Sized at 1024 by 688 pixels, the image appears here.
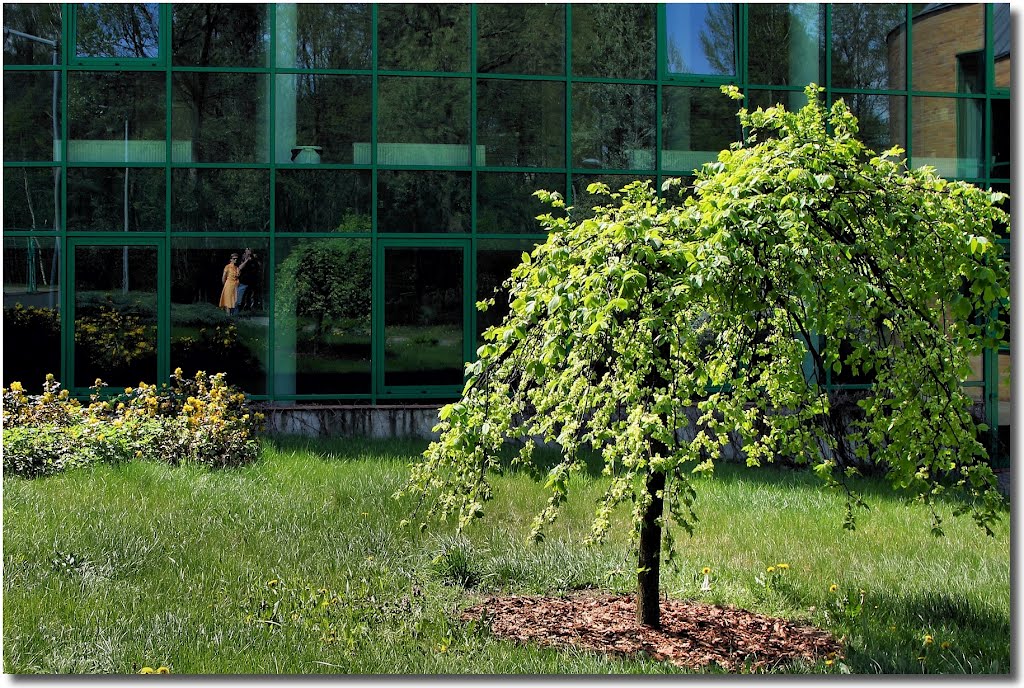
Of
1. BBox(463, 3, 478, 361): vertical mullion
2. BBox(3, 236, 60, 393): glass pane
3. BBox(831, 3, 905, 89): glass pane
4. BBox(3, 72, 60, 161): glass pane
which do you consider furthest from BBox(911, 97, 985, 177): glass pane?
BBox(3, 236, 60, 393): glass pane

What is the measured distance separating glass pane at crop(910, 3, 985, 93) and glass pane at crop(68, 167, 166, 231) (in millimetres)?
9407

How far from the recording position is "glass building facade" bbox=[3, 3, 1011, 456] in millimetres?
12031

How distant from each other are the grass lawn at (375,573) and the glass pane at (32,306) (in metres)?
3.54

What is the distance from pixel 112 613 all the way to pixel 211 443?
165 inches

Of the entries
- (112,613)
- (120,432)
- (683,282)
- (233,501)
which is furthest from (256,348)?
(683,282)

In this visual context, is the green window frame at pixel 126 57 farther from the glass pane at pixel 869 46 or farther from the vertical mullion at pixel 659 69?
the glass pane at pixel 869 46

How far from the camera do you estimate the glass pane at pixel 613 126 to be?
12805mm

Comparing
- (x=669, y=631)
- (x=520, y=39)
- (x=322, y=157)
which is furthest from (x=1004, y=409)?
(x=669, y=631)

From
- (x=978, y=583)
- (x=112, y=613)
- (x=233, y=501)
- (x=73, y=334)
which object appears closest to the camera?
(x=112, y=613)

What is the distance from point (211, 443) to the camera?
9.95m

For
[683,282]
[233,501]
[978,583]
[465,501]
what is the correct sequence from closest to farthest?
[683,282] < [465,501] < [978,583] < [233,501]

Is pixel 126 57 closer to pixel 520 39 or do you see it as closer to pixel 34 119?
pixel 34 119

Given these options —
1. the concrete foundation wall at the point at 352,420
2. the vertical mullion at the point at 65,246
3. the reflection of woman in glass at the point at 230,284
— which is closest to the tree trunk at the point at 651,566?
the concrete foundation wall at the point at 352,420

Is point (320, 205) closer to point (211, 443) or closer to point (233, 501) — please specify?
point (211, 443)
